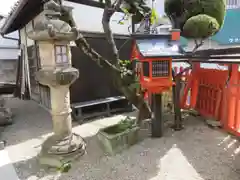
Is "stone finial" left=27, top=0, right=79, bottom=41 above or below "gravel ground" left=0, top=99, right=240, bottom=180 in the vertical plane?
above

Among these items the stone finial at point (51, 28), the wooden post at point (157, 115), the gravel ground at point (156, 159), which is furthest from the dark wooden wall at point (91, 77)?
the stone finial at point (51, 28)

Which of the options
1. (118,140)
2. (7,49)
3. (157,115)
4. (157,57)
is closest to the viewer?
(157,57)

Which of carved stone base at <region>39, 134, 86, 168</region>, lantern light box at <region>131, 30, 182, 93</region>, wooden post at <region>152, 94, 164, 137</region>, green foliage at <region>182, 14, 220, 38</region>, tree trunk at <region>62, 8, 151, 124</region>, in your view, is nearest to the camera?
carved stone base at <region>39, 134, 86, 168</region>

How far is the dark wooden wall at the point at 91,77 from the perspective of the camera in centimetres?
671

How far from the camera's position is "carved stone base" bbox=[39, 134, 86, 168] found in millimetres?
3695

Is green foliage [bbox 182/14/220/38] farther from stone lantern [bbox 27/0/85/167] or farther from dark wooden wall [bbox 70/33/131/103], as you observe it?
stone lantern [bbox 27/0/85/167]

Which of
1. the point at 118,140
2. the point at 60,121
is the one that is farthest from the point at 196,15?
the point at 60,121

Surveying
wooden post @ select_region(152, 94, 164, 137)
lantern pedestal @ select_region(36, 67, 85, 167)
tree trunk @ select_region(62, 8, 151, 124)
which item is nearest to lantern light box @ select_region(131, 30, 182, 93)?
wooden post @ select_region(152, 94, 164, 137)

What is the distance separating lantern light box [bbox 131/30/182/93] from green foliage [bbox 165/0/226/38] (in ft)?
9.85

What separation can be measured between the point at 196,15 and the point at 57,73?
611 centimetres

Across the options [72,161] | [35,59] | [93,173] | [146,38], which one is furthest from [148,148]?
[35,59]

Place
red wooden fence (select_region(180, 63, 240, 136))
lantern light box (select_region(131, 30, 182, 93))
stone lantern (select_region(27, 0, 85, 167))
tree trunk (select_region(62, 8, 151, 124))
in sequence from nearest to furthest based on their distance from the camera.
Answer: stone lantern (select_region(27, 0, 85, 167))
lantern light box (select_region(131, 30, 182, 93))
red wooden fence (select_region(180, 63, 240, 136))
tree trunk (select_region(62, 8, 151, 124))

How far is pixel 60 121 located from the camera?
3.91 meters

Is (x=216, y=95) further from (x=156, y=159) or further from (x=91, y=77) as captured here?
(x=91, y=77)
